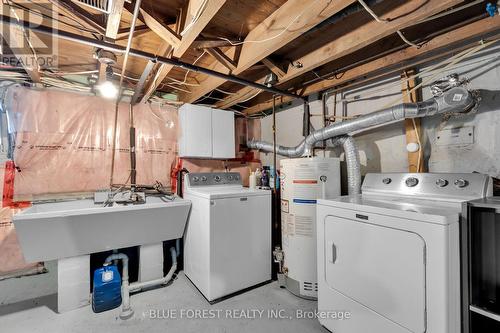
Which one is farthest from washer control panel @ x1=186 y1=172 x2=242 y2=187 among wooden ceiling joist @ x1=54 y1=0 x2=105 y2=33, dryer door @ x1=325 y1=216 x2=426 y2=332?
wooden ceiling joist @ x1=54 y1=0 x2=105 y2=33

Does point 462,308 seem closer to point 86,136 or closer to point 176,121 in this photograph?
point 176,121

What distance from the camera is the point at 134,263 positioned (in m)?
2.75

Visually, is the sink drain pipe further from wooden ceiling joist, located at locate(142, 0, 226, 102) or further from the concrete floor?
wooden ceiling joist, located at locate(142, 0, 226, 102)

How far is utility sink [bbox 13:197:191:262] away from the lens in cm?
179

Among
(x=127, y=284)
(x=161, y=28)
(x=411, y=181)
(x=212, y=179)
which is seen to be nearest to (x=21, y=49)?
(x=161, y=28)

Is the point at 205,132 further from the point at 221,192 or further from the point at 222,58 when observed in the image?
the point at 222,58

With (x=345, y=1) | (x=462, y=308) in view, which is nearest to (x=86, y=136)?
(x=345, y=1)

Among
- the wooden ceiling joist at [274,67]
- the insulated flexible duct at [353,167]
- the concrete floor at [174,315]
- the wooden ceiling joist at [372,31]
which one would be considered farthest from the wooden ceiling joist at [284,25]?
the concrete floor at [174,315]

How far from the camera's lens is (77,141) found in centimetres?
253

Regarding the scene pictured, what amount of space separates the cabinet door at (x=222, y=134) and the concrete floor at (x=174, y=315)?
1.66 meters

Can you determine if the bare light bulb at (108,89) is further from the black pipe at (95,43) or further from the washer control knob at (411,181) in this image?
the washer control knob at (411,181)

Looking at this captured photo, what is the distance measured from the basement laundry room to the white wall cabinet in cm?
3

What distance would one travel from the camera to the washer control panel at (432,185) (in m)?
1.37

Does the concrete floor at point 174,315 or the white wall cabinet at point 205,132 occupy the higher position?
the white wall cabinet at point 205,132
